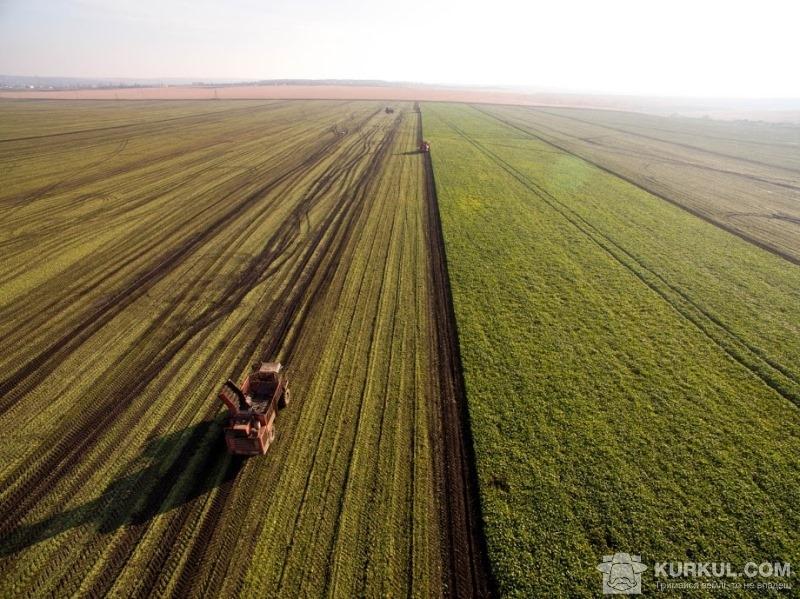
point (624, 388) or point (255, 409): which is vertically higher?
point (255, 409)

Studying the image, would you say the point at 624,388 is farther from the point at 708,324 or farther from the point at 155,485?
the point at 155,485

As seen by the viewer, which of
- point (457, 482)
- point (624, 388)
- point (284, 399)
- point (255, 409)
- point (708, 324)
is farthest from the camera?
point (708, 324)

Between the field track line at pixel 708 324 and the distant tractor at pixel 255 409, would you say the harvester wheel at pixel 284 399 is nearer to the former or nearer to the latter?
the distant tractor at pixel 255 409

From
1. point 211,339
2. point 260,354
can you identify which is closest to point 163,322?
point 211,339

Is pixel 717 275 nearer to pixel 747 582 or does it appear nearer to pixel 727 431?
pixel 727 431

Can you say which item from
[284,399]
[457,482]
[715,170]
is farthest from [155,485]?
[715,170]

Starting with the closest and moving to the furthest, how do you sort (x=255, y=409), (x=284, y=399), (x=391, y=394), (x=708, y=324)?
(x=255, y=409) < (x=284, y=399) < (x=391, y=394) < (x=708, y=324)

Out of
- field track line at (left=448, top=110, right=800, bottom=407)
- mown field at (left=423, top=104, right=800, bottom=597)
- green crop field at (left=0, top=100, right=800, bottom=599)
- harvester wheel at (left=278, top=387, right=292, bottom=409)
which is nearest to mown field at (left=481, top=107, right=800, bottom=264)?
green crop field at (left=0, top=100, right=800, bottom=599)
